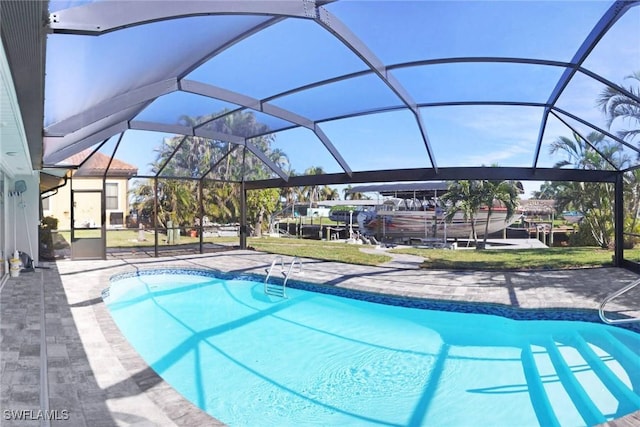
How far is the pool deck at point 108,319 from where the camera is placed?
11.5 ft

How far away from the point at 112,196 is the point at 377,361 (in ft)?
58.9

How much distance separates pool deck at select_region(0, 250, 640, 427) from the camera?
3.49 meters

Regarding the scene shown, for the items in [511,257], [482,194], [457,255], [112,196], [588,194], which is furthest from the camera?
[482,194]

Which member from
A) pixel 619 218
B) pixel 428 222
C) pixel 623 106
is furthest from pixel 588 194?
pixel 623 106

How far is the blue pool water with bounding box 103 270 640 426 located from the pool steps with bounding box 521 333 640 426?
0.07ft

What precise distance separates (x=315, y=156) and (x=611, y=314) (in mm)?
17668

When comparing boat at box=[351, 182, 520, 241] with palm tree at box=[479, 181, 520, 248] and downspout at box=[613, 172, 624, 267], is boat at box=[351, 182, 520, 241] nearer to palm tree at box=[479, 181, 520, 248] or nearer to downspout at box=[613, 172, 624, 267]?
palm tree at box=[479, 181, 520, 248]

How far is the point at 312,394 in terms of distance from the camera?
5.34 metres

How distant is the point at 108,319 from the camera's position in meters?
6.39

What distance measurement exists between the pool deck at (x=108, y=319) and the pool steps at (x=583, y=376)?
38.4 inches

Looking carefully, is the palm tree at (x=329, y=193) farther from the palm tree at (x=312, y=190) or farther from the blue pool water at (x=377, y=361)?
the blue pool water at (x=377, y=361)

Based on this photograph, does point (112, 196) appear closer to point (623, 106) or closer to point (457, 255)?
point (457, 255)

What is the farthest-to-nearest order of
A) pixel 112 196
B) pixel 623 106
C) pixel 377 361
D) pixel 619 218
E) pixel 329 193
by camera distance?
pixel 329 193 < pixel 112 196 < pixel 619 218 < pixel 623 106 < pixel 377 361

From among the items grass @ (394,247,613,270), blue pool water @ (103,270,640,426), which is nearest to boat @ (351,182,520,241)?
grass @ (394,247,613,270)
